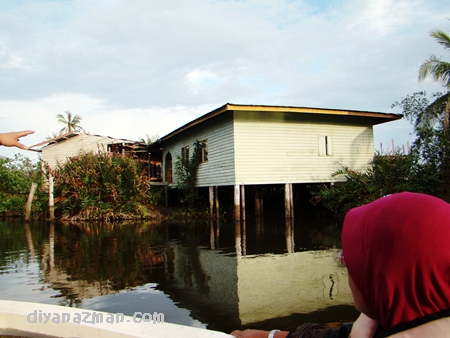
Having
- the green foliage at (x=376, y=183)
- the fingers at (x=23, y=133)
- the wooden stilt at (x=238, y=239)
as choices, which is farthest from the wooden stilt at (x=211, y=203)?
the fingers at (x=23, y=133)

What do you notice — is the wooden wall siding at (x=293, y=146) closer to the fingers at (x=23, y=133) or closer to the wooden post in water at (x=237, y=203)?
the wooden post in water at (x=237, y=203)

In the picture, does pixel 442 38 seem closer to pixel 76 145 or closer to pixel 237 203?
pixel 237 203

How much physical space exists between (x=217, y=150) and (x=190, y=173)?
9.96ft

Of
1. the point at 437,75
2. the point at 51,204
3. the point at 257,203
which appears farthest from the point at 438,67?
the point at 51,204

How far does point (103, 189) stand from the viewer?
18.6 m

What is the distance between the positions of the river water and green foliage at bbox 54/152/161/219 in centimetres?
751

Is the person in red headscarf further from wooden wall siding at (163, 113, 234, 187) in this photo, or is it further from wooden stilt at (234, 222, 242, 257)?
wooden wall siding at (163, 113, 234, 187)

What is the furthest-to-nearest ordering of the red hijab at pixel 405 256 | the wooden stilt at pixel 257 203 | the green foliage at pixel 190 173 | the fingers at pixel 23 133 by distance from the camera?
1. the green foliage at pixel 190 173
2. the wooden stilt at pixel 257 203
3. the fingers at pixel 23 133
4. the red hijab at pixel 405 256

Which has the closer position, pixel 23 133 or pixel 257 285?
pixel 23 133

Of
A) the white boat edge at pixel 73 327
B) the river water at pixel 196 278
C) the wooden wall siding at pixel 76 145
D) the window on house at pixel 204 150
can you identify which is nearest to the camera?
the white boat edge at pixel 73 327

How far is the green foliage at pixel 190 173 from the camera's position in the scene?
18.6 meters

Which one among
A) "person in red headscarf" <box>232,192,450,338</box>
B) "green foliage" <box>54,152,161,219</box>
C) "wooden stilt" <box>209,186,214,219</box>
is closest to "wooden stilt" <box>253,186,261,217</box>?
"wooden stilt" <box>209,186,214,219</box>

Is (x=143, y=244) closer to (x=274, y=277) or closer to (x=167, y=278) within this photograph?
(x=167, y=278)

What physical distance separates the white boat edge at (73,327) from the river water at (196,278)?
7.52ft
